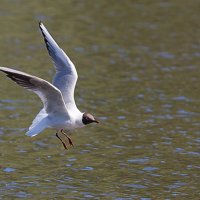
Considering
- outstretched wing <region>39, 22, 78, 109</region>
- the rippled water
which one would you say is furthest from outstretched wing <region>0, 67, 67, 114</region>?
the rippled water

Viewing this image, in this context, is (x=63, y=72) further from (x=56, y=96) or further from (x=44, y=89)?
(x=44, y=89)

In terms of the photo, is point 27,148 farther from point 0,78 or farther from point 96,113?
point 0,78

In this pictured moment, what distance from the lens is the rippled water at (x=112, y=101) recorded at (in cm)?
1364

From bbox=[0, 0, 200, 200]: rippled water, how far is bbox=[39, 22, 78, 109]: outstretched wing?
1.44 meters

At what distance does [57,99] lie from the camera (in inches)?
499

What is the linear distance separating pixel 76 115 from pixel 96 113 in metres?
4.46

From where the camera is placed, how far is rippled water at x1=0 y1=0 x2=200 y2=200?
13.6 metres

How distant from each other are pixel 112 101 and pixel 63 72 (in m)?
4.76

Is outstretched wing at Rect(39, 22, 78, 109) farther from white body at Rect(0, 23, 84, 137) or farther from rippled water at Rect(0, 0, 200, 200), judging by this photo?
rippled water at Rect(0, 0, 200, 200)

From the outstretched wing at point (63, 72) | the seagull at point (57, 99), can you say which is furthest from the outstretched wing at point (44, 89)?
the outstretched wing at point (63, 72)

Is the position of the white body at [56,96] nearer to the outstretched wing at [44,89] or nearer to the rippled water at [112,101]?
the outstretched wing at [44,89]

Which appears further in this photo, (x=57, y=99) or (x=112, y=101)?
(x=112, y=101)

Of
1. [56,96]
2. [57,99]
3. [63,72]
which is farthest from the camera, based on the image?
[63,72]

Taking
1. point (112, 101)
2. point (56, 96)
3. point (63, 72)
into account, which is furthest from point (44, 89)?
point (112, 101)
